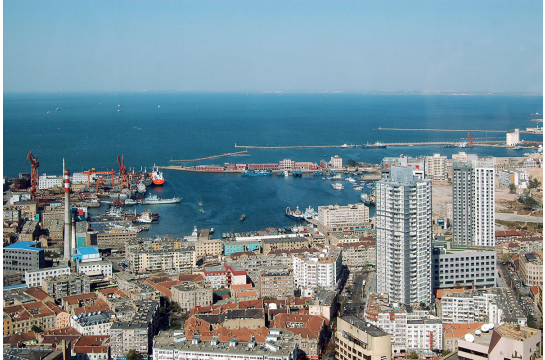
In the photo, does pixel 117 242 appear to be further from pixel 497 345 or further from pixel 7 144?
pixel 7 144

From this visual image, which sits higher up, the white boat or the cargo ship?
the cargo ship

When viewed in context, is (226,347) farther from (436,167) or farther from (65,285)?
(436,167)

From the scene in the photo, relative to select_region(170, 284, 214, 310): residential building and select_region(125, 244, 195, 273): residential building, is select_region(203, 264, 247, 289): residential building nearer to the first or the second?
select_region(170, 284, 214, 310): residential building

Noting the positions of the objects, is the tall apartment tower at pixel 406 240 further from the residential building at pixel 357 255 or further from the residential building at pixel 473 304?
the residential building at pixel 357 255

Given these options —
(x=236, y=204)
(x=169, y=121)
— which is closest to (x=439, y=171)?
(x=236, y=204)

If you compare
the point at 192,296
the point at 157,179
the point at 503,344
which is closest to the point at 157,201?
the point at 157,179

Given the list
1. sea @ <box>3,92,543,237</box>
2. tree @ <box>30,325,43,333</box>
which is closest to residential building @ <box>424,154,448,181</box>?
sea @ <box>3,92,543,237</box>

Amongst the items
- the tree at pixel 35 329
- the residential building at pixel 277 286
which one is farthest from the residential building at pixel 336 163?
the tree at pixel 35 329
